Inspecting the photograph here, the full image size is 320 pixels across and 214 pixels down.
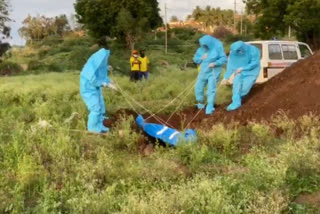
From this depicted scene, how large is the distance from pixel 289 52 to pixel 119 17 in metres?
21.6

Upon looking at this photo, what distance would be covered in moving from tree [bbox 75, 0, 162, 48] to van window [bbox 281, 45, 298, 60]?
817 inches

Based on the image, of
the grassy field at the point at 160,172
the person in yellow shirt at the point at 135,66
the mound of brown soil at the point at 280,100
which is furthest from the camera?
the person in yellow shirt at the point at 135,66

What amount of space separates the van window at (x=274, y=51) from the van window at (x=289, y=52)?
0.70 ft

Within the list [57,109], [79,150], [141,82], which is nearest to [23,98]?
[57,109]

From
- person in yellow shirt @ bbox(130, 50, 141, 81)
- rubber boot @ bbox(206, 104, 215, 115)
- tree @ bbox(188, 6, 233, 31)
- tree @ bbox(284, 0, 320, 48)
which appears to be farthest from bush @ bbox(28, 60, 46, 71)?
tree @ bbox(188, 6, 233, 31)

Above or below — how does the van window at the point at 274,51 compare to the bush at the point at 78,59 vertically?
above

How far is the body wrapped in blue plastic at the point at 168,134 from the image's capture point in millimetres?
7498

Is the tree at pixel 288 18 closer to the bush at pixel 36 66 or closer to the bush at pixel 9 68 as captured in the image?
the bush at pixel 36 66

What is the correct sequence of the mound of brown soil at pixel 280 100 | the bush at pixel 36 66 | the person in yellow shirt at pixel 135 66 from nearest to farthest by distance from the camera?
the mound of brown soil at pixel 280 100 < the person in yellow shirt at pixel 135 66 < the bush at pixel 36 66

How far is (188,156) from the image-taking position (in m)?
7.04

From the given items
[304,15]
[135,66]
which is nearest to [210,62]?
[135,66]

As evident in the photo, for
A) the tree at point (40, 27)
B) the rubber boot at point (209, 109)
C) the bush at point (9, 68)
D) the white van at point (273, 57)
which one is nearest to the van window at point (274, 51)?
the white van at point (273, 57)

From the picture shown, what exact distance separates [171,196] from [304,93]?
604 cm

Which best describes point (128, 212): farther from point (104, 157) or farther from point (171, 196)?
point (104, 157)
